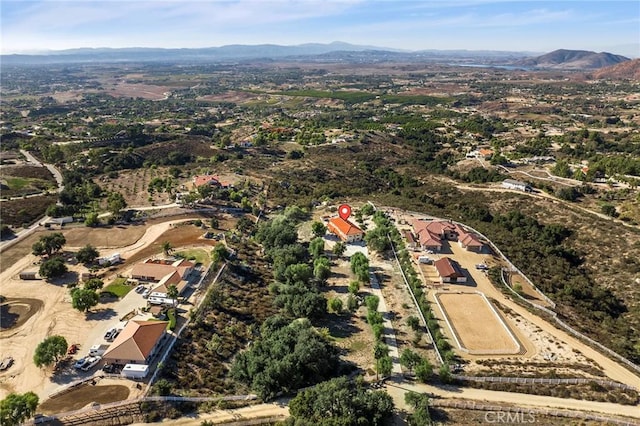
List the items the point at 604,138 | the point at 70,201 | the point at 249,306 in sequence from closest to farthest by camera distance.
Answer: the point at 249,306
the point at 70,201
the point at 604,138

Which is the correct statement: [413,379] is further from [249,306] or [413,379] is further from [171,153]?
[171,153]

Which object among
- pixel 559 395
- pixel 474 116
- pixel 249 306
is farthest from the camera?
pixel 474 116

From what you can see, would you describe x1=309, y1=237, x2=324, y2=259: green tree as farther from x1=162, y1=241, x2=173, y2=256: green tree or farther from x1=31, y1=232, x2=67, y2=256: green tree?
x1=31, y1=232, x2=67, y2=256: green tree

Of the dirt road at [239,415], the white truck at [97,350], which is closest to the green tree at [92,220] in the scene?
the white truck at [97,350]

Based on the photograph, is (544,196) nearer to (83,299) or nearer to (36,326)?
(83,299)

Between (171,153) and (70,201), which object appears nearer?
(70,201)

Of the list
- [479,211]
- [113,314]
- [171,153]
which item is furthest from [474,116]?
[113,314]

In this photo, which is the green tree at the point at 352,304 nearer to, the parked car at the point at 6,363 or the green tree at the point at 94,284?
the green tree at the point at 94,284
